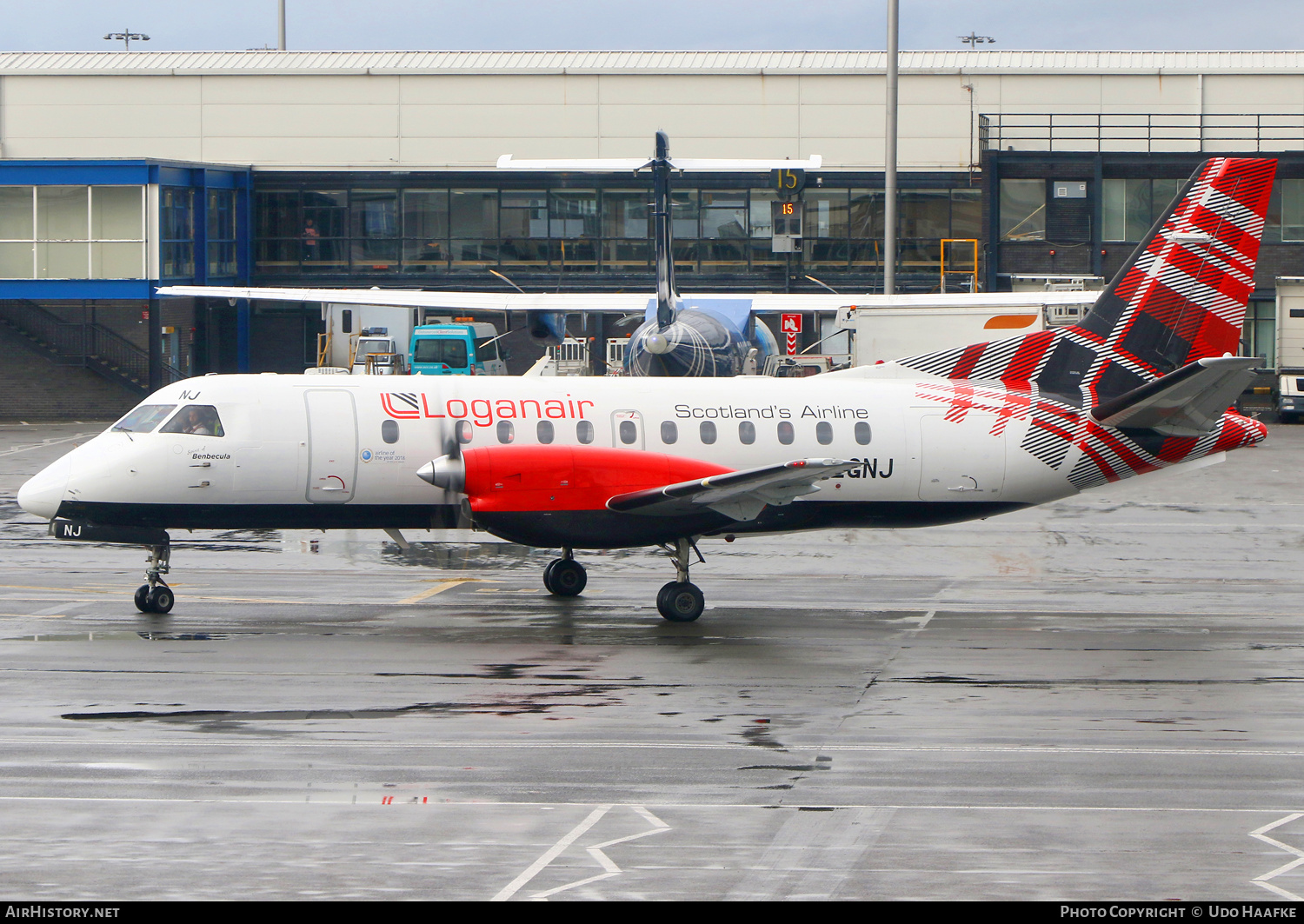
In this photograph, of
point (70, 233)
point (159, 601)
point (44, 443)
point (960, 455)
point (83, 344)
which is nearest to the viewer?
point (159, 601)

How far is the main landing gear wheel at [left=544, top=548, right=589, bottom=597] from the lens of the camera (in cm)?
2014

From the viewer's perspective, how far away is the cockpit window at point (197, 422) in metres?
18.2

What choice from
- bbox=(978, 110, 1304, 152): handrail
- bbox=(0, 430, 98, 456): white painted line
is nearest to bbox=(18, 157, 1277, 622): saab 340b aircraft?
bbox=(0, 430, 98, 456): white painted line

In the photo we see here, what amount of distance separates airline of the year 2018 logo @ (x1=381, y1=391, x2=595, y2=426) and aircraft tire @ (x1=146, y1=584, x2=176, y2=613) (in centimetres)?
365

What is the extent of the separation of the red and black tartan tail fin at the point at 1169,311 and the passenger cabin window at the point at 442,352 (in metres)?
32.4

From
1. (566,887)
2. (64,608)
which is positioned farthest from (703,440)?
(566,887)

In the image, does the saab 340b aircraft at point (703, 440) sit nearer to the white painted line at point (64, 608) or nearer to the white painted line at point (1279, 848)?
the white painted line at point (64, 608)

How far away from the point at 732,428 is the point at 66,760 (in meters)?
9.84

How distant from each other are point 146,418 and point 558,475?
534 centimetres

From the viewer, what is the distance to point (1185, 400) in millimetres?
18516

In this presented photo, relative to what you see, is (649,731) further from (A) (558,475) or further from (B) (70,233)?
(B) (70,233)

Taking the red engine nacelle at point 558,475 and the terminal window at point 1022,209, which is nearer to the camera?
the red engine nacelle at point 558,475

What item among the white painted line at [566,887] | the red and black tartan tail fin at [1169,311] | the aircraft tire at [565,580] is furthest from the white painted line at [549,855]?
the red and black tartan tail fin at [1169,311]
